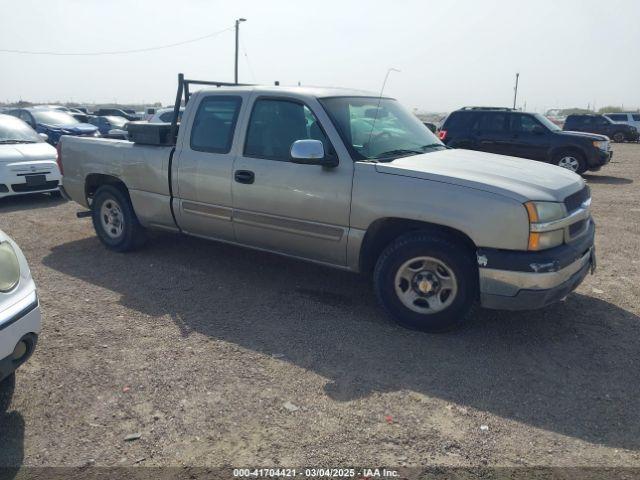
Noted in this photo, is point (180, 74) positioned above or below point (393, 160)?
above

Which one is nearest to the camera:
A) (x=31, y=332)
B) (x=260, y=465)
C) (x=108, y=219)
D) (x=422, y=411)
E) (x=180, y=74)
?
(x=260, y=465)

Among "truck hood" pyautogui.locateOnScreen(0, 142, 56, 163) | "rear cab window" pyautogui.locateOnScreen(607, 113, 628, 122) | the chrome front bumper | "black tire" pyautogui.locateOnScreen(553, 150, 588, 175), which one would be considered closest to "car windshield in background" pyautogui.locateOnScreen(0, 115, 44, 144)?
"truck hood" pyautogui.locateOnScreen(0, 142, 56, 163)

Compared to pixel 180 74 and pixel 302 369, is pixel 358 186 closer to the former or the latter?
→ pixel 302 369

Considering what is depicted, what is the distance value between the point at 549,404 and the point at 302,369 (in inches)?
63.9

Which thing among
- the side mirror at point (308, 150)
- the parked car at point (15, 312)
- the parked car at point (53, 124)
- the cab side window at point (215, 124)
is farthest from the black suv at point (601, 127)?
the parked car at point (15, 312)

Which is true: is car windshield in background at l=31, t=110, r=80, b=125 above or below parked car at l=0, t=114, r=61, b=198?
above

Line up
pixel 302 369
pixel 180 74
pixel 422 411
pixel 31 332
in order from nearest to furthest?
pixel 31 332 < pixel 422 411 < pixel 302 369 < pixel 180 74

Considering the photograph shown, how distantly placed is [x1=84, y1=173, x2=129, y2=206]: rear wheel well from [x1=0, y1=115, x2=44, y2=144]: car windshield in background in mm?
4084

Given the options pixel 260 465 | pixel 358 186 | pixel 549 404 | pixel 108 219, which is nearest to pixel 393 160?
pixel 358 186

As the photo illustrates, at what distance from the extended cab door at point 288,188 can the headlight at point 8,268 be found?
220cm

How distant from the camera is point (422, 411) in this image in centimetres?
318

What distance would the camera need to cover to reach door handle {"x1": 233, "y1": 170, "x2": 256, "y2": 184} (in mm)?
4801

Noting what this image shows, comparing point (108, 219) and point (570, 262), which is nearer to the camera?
point (570, 262)

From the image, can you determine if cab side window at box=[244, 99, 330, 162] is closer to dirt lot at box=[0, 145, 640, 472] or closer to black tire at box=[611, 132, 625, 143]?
dirt lot at box=[0, 145, 640, 472]
